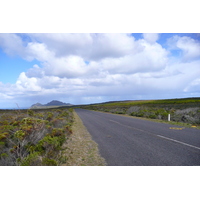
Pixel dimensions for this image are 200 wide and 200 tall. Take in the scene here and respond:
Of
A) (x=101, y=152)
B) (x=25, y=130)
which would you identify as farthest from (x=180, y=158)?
(x=25, y=130)

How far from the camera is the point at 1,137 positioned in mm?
7426

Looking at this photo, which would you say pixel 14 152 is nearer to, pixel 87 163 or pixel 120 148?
pixel 87 163

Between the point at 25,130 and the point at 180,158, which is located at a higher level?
the point at 25,130

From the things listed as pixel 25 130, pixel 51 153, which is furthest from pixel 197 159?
pixel 25 130

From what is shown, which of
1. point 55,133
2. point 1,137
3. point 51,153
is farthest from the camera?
point 55,133

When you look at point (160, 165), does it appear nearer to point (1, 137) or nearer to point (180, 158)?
point (180, 158)

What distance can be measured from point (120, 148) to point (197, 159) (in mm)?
2782

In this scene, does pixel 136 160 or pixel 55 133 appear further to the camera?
pixel 55 133
